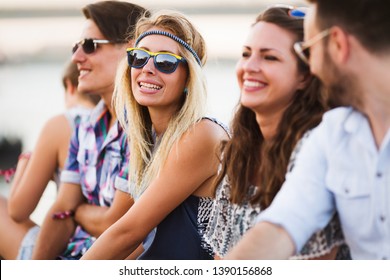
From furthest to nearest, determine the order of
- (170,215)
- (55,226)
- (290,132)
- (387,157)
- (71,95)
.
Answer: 1. (71,95)
2. (55,226)
3. (170,215)
4. (290,132)
5. (387,157)

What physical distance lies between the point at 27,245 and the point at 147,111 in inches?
44.4

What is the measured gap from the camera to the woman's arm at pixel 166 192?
3.28m

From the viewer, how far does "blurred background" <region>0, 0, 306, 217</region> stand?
20.8ft

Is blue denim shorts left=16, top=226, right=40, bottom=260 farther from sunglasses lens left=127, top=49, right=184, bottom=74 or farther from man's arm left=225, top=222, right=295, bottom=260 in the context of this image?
man's arm left=225, top=222, right=295, bottom=260

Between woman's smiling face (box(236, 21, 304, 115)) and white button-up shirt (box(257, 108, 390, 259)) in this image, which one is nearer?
white button-up shirt (box(257, 108, 390, 259))

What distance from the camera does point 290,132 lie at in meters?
2.72

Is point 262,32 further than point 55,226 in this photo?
No

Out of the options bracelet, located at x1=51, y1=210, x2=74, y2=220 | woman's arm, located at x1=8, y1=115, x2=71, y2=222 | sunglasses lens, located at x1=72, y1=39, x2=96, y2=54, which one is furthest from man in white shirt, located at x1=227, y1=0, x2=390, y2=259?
woman's arm, located at x1=8, y1=115, x2=71, y2=222

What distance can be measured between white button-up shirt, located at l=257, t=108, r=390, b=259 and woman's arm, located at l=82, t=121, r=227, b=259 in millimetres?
1032

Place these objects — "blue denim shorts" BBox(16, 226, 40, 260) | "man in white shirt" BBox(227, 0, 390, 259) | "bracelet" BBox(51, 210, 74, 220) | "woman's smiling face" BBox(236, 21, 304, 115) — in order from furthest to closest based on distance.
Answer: "blue denim shorts" BBox(16, 226, 40, 260) → "bracelet" BBox(51, 210, 74, 220) → "woman's smiling face" BBox(236, 21, 304, 115) → "man in white shirt" BBox(227, 0, 390, 259)

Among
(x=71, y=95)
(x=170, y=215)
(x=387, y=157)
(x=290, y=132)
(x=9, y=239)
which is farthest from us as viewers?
(x=71, y=95)
